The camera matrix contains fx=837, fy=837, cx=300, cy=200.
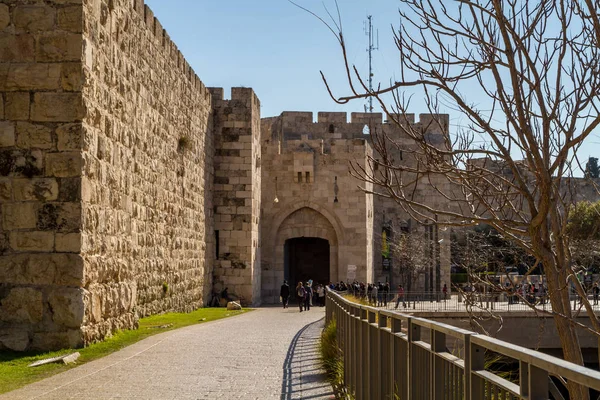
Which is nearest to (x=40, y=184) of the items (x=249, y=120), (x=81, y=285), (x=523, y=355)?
(x=81, y=285)

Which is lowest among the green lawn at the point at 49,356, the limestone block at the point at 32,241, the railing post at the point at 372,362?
the green lawn at the point at 49,356

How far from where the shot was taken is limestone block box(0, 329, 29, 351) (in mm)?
9703

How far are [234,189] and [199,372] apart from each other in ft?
52.1

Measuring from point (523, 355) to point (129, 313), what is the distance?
420 inches

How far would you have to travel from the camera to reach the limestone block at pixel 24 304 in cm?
992

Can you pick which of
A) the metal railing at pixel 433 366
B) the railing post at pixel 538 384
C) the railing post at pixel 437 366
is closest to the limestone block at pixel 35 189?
the metal railing at pixel 433 366

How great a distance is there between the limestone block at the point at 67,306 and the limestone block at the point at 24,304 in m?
0.15

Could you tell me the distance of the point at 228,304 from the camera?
22188 millimetres

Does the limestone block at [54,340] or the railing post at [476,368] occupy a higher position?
the railing post at [476,368]

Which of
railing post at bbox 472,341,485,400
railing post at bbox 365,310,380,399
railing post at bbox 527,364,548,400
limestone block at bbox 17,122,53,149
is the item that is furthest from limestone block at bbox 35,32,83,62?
railing post at bbox 527,364,548,400

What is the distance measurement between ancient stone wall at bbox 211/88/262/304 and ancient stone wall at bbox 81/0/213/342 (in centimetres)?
97

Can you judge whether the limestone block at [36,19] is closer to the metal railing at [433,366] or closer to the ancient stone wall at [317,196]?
the metal railing at [433,366]

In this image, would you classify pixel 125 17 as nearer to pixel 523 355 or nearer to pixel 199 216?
pixel 199 216

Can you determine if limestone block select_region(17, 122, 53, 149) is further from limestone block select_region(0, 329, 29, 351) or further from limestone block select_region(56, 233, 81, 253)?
limestone block select_region(0, 329, 29, 351)
